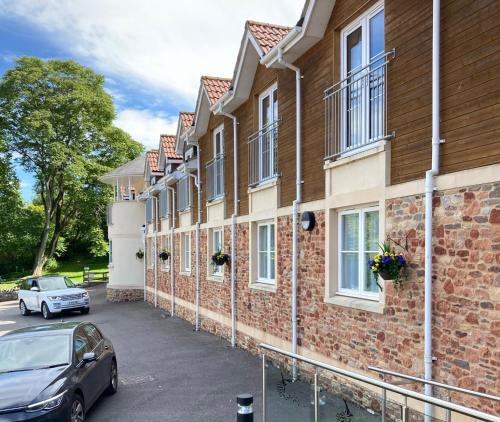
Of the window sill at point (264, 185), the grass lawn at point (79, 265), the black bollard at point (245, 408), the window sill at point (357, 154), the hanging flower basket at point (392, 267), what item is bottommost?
the grass lawn at point (79, 265)

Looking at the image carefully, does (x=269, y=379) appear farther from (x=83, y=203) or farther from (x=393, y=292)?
(x=83, y=203)

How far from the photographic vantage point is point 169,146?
2209cm

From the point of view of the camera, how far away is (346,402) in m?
5.14

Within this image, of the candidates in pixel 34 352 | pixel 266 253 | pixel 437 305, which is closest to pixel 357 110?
pixel 437 305

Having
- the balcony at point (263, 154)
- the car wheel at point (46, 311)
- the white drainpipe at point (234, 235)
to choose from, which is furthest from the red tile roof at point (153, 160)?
the balcony at point (263, 154)

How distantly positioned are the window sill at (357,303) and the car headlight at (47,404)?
4.20 m

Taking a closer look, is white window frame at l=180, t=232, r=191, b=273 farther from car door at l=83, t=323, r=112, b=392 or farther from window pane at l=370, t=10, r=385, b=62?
window pane at l=370, t=10, r=385, b=62

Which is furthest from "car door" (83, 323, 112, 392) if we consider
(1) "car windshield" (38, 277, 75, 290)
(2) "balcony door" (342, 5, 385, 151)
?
(1) "car windshield" (38, 277, 75, 290)

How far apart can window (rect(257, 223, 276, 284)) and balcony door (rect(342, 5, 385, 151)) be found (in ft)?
12.0

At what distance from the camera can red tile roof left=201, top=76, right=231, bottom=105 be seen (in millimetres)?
14078

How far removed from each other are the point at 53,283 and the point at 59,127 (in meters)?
18.1

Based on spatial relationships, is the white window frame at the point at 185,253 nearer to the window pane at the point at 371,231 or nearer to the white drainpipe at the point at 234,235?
the white drainpipe at the point at 234,235

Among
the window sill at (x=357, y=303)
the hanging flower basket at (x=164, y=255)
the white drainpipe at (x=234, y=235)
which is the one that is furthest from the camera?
the hanging flower basket at (x=164, y=255)

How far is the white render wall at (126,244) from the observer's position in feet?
88.4
